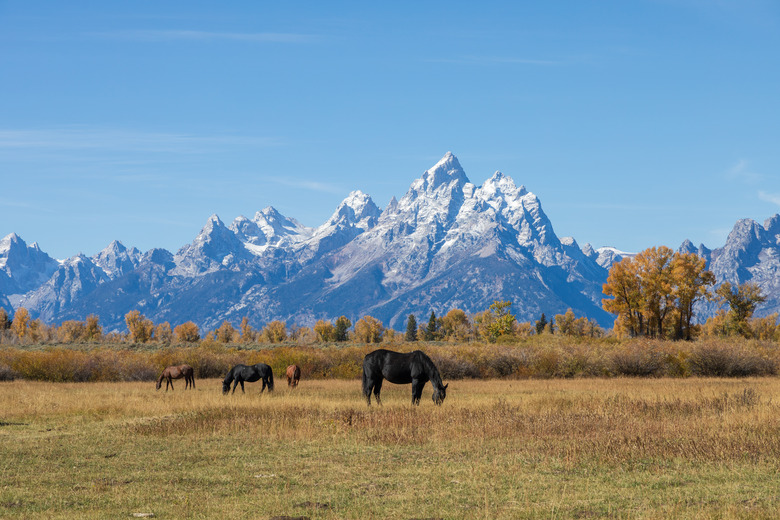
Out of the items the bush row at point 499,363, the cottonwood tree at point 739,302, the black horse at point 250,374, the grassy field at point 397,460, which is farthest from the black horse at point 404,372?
the cottonwood tree at point 739,302

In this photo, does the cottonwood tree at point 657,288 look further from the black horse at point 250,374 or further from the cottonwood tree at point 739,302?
the black horse at point 250,374

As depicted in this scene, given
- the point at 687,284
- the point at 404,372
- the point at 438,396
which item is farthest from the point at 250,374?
the point at 687,284

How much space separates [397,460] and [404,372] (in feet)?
36.6

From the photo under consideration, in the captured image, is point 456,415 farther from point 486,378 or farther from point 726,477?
point 486,378

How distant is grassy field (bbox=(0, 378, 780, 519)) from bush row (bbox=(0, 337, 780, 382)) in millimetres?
22843

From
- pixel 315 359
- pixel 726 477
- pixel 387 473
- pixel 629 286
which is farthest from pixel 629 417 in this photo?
pixel 629 286

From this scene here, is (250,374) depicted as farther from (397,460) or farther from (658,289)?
(658,289)

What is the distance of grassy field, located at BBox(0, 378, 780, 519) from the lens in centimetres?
1259

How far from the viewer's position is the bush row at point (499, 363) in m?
49.7

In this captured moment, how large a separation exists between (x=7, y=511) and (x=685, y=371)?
47.4 meters

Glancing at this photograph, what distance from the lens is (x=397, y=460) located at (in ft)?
56.1

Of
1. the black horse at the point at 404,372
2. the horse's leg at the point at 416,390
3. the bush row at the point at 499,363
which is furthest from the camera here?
the bush row at the point at 499,363

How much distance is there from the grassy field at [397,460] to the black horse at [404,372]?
1.37m

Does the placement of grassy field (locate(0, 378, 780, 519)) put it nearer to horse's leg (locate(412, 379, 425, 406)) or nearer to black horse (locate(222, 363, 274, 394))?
horse's leg (locate(412, 379, 425, 406))
